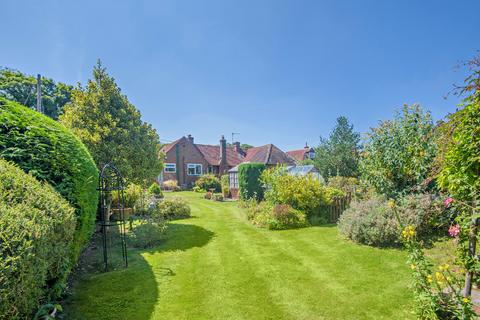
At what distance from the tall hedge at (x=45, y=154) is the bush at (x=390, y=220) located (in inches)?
280

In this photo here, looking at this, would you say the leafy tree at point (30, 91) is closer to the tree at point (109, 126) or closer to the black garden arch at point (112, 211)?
the tree at point (109, 126)

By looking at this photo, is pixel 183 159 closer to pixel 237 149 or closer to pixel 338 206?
pixel 237 149

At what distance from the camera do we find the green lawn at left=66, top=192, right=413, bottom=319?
144 inches

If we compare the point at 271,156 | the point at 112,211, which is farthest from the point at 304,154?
the point at 112,211

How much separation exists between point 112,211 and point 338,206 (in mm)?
10292

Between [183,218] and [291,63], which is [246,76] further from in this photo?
[183,218]

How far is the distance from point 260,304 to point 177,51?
957 cm

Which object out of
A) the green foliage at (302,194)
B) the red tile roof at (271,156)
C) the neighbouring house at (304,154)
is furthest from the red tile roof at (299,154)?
the green foliage at (302,194)

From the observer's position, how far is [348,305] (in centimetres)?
373

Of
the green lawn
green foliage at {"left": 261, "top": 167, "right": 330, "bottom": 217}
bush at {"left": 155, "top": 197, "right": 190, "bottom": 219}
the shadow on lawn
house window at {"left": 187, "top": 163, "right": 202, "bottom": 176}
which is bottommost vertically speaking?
the green lawn

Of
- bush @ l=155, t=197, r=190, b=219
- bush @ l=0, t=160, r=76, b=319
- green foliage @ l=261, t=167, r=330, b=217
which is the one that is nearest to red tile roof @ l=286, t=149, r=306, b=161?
green foliage @ l=261, t=167, r=330, b=217

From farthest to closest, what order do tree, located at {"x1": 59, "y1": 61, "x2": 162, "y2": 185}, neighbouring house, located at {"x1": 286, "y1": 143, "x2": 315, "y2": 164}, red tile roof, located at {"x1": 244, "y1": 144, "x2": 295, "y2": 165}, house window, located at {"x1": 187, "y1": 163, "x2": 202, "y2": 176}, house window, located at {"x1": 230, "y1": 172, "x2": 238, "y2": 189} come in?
1. neighbouring house, located at {"x1": 286, "y1": 143, "x2": 315, "y2": 164}
2. house window, located at {"x1": 187, "y1": 163, "x2": 202, "y2": 176}
3. red tile roof, located at {"x1": 244, "y1": 144, "x2": 295, "y2": 165}
4. house window, located at {"x1": 230, "y1": 172, "x2": 238, "y2": 189}
5. tree, located at {"x1": 59, "y1": 61, "x2": 162, "y2": 185}

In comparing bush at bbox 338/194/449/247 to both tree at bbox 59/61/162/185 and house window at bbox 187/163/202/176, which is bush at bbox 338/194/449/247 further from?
house window at bbox 187/163/202/176

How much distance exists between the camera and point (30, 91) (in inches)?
1021
